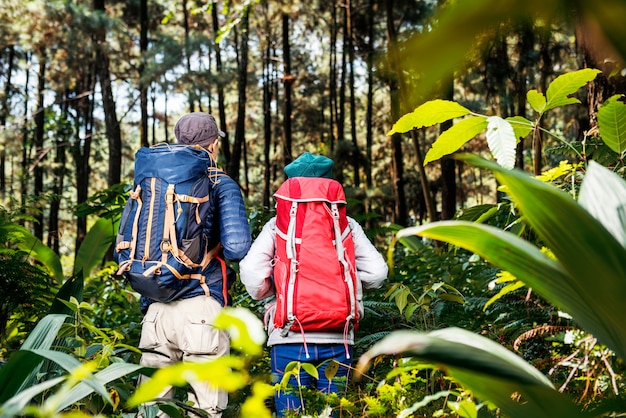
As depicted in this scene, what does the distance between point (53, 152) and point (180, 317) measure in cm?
2568

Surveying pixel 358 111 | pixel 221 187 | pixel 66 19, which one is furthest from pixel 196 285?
pixel 358 111

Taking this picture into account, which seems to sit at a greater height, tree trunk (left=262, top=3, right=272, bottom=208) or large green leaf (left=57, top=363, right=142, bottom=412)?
tree trunk (left=262, top=3, right=272, bottom=208)

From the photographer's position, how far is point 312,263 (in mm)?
3557

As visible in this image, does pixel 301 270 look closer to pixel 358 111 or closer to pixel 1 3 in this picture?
pixel 1 3

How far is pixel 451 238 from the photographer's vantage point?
1113 millimetres

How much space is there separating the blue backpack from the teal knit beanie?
52 cm

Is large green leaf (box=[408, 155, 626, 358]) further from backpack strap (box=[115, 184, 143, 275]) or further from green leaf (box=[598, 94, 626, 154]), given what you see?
backpack strap (box=[115, 184, 143, 275])

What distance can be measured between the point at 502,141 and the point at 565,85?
385 mm

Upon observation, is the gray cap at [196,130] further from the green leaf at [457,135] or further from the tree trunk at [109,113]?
the tree trunk at [109,113]

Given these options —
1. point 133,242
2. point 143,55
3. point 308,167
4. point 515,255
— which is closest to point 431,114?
point 515,255

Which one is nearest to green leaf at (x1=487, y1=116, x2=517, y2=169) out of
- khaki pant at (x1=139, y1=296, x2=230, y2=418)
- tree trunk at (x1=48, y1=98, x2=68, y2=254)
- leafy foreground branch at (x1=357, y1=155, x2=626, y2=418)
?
leafy foreground branch at (x1=357, y1=155, x2=626, y2=418)

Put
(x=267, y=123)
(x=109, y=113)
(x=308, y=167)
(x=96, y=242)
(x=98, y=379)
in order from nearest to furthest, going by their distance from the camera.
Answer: (x=98, y=379)
(x=308, y=167)
(x=96, y=242)
(x=109, y=113)
(x=267, y=123)

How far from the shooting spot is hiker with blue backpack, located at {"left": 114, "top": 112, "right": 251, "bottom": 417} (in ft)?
11.7

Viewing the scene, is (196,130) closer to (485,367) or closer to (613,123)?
(613,123)
